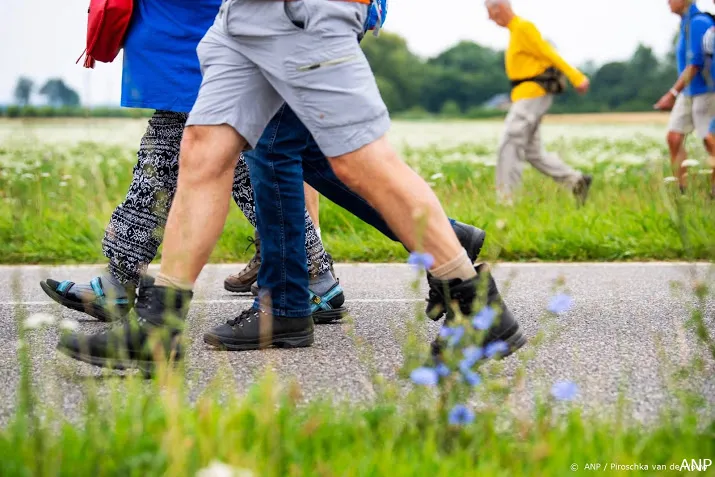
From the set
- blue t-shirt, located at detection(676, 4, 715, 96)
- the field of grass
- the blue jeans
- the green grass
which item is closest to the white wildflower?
the blue jeans

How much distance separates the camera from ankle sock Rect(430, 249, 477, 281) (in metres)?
3.17

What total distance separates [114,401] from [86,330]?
1.77 m

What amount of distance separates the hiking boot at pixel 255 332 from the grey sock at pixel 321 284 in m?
0.65

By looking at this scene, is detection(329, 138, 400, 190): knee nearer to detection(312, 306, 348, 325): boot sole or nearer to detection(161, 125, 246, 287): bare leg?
detection(161, 125, 246, 287): bare leg

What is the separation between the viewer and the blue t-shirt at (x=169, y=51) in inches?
166

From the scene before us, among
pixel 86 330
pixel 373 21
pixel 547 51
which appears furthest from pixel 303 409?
pixel 547 51

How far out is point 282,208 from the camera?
3.68 metres

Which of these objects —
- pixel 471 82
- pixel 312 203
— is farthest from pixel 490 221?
pixel 471 82

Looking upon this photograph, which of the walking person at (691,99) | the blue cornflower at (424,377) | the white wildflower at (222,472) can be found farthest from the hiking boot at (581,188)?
the white wildflower at (222,472)

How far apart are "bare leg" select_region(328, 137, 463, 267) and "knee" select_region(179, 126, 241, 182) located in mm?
345

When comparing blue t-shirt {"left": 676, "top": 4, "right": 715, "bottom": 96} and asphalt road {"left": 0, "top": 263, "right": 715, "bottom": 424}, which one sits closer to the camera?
asphalt road {"left": 0, "top": 263, "right": 715, "bottom": 424}

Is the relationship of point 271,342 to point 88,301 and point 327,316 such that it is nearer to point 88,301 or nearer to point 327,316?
point 327,316

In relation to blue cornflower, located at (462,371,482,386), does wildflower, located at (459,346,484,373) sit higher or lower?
higher

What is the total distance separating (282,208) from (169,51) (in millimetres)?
959
